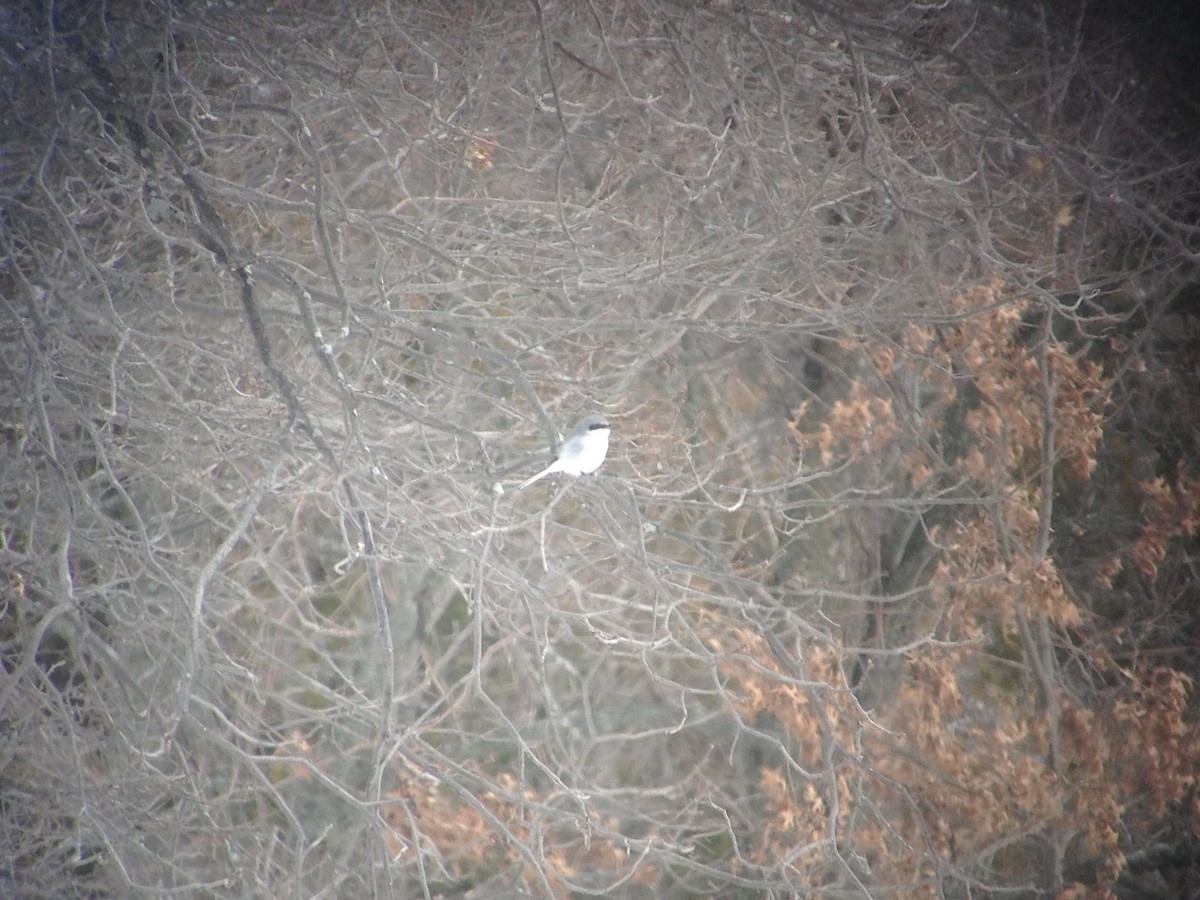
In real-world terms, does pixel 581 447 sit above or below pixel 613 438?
above

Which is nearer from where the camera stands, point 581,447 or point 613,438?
point 581,447

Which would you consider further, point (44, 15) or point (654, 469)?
point (654, 469)

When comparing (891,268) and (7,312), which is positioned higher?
(7,312)

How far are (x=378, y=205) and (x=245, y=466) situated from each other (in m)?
1.66

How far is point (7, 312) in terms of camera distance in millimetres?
4113

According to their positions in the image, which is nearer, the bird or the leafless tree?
the bird

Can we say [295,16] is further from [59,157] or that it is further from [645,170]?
[645,170]

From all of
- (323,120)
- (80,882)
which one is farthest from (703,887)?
(323,120)

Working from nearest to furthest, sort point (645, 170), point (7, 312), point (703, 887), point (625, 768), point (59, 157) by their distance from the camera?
1. point (7, 312)
2. point (59, 157)
3. point (645, 170)
4. point (703, 887)
5. point (625, 768)

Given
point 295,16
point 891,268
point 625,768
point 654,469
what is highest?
point 295,16

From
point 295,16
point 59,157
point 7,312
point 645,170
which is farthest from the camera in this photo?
point 645,170

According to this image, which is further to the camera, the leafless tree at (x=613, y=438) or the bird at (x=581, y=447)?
the leafless tree at (x=613, y=438)

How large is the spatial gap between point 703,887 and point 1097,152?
565 cm

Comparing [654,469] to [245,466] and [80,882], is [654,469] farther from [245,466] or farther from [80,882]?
[80,882]
